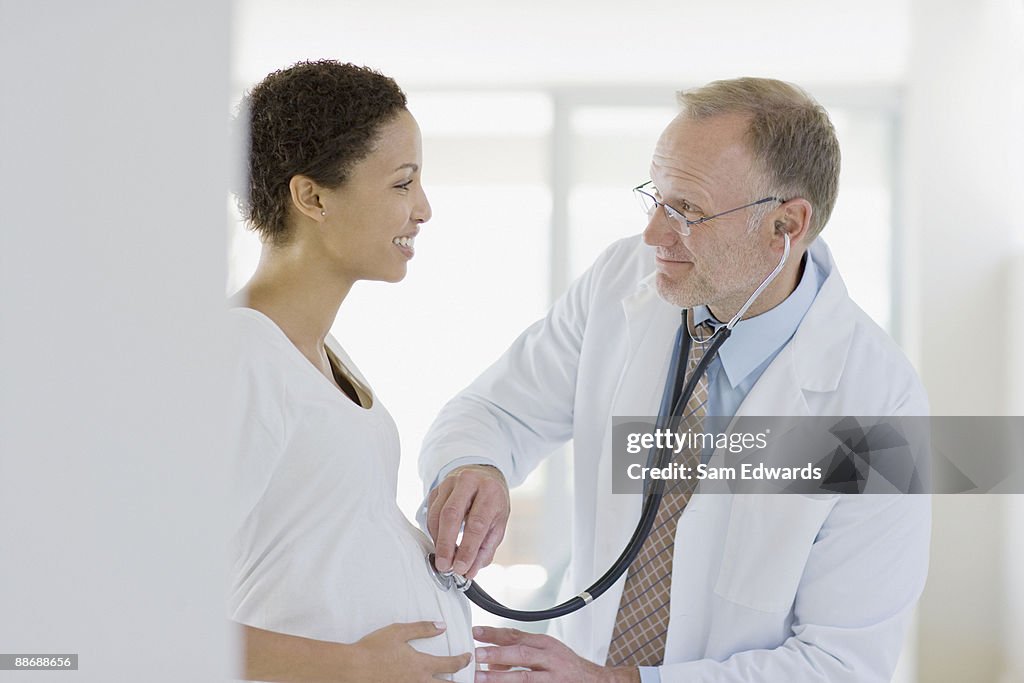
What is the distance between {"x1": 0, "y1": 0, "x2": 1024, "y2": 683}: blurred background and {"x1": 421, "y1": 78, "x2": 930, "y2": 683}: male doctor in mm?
538

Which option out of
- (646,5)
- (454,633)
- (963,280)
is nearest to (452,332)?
(646,5)

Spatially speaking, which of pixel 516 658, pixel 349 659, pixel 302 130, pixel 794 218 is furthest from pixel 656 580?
pixel 302 130

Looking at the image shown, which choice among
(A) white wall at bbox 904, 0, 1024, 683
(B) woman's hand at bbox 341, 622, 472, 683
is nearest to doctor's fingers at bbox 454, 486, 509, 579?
(B) woman's hand at bbox 341, 622, 472, 683

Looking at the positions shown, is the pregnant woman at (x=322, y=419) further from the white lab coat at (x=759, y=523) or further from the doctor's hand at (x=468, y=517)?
the white lab coat at (x=759, y=523)

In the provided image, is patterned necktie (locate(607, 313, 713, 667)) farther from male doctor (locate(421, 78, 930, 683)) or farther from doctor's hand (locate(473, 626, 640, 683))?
doctor's hand (locate(473, 626, 640, 683))

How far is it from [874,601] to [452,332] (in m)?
1.35

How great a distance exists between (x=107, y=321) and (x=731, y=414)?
894 mm

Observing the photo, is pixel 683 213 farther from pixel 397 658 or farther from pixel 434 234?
pixel 434 234

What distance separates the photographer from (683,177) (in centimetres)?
114

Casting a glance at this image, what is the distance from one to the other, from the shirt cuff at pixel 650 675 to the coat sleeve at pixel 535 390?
11.8 inches

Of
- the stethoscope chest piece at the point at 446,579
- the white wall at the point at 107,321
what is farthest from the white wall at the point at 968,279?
the white wall at the point at 107,321

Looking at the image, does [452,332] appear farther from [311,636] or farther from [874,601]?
[311,636]

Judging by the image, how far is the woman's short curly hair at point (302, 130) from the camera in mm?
720

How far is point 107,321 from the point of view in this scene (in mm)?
435
